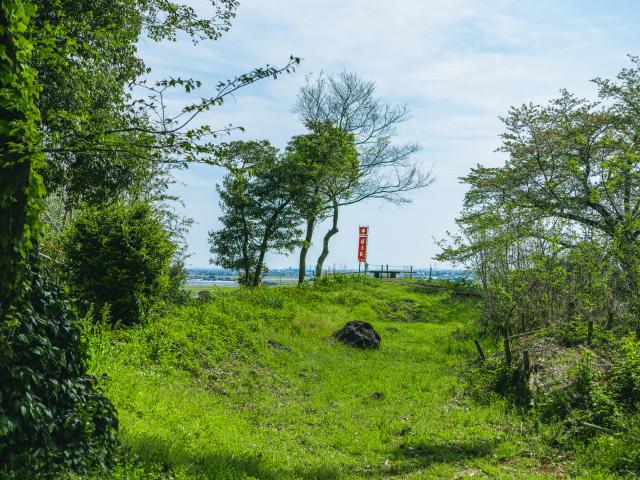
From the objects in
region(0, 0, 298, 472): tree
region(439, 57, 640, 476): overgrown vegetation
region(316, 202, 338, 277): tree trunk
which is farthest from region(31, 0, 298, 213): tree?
region(316, 202, 338, 277): tree trunk

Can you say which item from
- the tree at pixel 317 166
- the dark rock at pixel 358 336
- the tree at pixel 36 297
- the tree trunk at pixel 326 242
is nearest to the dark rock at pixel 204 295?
the dark rock at pixel 358 336

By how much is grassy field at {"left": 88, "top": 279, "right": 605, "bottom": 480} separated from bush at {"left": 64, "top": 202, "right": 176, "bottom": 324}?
0.82 metres

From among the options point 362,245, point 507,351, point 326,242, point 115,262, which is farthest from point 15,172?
point 362,245

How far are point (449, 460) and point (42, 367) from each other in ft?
19.3

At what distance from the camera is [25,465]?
4820 mm

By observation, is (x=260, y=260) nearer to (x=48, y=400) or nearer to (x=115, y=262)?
(x=115, y=262)

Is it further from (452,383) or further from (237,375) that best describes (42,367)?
(452,383)

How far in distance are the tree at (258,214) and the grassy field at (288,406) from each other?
1148 cm

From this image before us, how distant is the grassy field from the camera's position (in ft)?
24.5

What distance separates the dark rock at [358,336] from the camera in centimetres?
1706

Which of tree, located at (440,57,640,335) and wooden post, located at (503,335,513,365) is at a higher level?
tree, located at (440,57,640,335)

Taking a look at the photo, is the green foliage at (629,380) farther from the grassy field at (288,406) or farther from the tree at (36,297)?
the tree at (36,297)

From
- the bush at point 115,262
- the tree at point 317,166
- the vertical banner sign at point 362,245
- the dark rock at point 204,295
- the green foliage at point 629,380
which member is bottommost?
the green foliage at point 629,380

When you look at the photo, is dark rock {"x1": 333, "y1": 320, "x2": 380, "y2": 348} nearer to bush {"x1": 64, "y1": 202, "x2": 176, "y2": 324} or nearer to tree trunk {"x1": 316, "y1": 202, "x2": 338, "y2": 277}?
bush {"x1": 64, "y1": 202, "x2": 176, "y2": 324}
